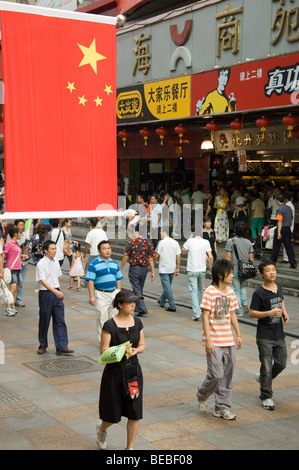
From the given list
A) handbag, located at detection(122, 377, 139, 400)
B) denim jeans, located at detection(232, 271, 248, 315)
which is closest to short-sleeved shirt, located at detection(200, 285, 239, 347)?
handbag, located at detection(122, 377, 139, 400)

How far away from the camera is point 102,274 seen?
31.6ft

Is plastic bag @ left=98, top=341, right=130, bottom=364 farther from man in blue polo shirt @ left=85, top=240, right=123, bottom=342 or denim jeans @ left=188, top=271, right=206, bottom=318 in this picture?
denim jeans @ left=188, top=271, right=206, bottom=318

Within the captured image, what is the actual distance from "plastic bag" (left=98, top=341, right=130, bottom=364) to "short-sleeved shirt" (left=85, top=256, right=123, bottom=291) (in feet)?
12.2

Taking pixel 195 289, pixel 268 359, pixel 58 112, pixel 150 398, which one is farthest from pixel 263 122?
pixel 58 112

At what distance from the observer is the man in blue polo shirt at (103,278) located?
9.60 meters

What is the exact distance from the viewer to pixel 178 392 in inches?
320

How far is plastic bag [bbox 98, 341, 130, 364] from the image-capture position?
229 inches

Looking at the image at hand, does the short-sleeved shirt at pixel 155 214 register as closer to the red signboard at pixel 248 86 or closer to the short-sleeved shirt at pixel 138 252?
the red signboard at pixel 248 86

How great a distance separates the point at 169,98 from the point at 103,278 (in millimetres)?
9965

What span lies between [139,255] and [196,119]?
7.18 metres

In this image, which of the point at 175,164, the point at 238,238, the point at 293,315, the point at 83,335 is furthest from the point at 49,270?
the point at 175,164

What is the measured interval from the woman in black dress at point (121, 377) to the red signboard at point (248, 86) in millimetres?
9412

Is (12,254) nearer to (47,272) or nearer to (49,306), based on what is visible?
(47,272)
